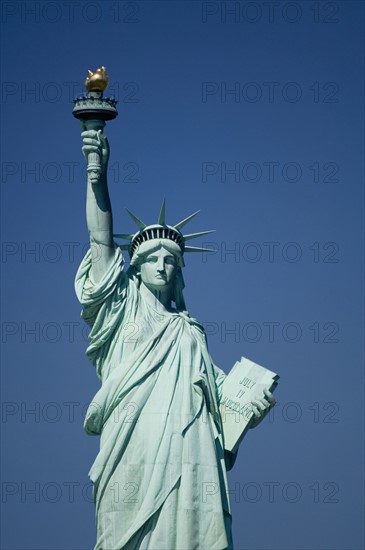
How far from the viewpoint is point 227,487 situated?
3369cm

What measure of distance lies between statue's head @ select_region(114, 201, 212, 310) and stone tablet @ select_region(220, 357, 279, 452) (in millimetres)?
1815

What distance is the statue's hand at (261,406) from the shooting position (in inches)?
1330

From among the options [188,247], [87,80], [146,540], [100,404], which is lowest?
[146,540]

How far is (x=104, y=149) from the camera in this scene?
111 feet

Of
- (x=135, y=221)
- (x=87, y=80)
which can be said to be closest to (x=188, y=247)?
(x=135, y=221)

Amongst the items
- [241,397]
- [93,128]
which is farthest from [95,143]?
[241,397]

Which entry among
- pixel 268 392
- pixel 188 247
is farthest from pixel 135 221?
pixel 268 392

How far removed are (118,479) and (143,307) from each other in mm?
2854

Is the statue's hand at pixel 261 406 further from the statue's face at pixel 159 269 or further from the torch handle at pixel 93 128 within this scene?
the torch handle at pixel 93 128

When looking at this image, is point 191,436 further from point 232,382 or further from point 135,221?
point 135,221

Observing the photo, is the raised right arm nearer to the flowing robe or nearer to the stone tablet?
the flowing robe

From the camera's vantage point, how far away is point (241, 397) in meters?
34.0

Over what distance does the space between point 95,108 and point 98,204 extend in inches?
57.7

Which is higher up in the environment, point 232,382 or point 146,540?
point 232,382
